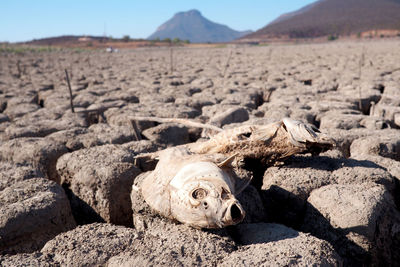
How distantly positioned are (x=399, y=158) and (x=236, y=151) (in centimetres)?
149

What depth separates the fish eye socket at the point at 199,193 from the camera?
4.73 ft

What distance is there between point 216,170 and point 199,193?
164 millimetres

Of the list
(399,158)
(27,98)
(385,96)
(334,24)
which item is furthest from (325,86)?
(334,24)

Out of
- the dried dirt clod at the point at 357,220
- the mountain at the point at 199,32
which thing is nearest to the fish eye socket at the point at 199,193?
the dried dirt clod at the point at 357,220

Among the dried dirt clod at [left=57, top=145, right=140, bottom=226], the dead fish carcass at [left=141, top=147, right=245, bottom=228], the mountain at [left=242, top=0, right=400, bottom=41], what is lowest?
Answer: the dried dirt clod at [left=57, top=145, right=140, bottom=226]

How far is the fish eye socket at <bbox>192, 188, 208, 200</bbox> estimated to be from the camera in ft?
4.73

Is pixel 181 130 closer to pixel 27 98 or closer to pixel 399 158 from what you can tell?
pixel 399 158

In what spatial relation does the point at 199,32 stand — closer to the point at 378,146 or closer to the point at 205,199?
the point at 378,146

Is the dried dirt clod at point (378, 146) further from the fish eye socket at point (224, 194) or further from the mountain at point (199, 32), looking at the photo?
the mountain at point (199, 32)

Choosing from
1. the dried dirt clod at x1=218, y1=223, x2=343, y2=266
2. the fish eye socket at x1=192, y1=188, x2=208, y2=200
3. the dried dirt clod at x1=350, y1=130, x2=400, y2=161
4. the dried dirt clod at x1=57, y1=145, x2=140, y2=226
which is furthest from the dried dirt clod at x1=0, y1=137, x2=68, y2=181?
the dried dirt clod at x1=350, y1=130, x2=400, y2=161

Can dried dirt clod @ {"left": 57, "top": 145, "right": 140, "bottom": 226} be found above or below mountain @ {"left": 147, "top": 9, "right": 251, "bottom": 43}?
below

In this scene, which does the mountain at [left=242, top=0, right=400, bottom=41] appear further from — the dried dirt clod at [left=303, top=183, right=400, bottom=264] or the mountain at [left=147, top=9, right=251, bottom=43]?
the mountain at [left=147, top=9, right=251, bottom=43]

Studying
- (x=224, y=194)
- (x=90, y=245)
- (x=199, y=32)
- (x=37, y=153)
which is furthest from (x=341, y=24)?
(x=199, y=32)

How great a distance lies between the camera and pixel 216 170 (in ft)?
5.15
